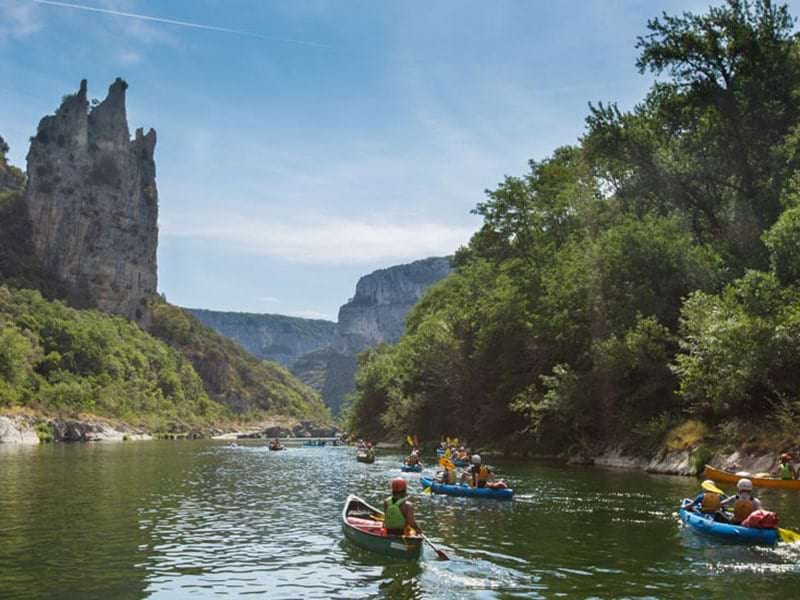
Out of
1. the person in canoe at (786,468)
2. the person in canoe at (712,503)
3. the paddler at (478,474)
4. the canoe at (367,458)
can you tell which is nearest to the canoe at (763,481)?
the person in canoe at (786,468)

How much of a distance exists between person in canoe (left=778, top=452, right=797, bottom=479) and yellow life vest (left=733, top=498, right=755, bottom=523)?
10.6 metres

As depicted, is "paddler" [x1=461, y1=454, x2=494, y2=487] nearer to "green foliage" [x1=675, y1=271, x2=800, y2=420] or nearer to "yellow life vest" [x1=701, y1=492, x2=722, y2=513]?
"yellow life vest" [x1=701, y1=492, x2=722, y2=513]

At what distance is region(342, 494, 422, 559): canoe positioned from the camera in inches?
643

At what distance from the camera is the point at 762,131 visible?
48.4 meters

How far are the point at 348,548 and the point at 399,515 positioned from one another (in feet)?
6.11

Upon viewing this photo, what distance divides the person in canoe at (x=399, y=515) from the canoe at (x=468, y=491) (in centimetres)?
1023

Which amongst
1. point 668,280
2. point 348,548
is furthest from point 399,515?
point 668,280

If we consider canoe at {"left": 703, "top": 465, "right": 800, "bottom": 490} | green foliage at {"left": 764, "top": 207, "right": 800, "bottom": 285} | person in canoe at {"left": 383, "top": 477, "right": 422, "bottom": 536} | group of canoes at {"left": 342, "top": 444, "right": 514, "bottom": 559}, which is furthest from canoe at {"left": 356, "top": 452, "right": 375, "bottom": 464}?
person in canoe at {"left": 383, "top": 477, "right": 422, "bottom": 536}

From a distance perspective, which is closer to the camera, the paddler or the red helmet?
the red helmet

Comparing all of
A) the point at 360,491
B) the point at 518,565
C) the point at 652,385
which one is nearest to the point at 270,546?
the point at 518,565

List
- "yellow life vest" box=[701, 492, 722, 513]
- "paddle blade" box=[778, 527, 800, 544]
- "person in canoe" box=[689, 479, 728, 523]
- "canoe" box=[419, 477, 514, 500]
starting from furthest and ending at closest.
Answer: "canoe" box=[419, 477, 514, 500], "yellow life vest" box=[701, 492, 722, 513], "person in canoe" box=[689, 479, 728, 523], "paddle blade" box=[778, 527, 800, 544]

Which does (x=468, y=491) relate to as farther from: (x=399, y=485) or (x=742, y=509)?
(x=399, y=485)

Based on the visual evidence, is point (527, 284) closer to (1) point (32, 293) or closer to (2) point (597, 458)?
(2) point (597, 458)

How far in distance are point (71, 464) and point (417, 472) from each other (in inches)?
882
